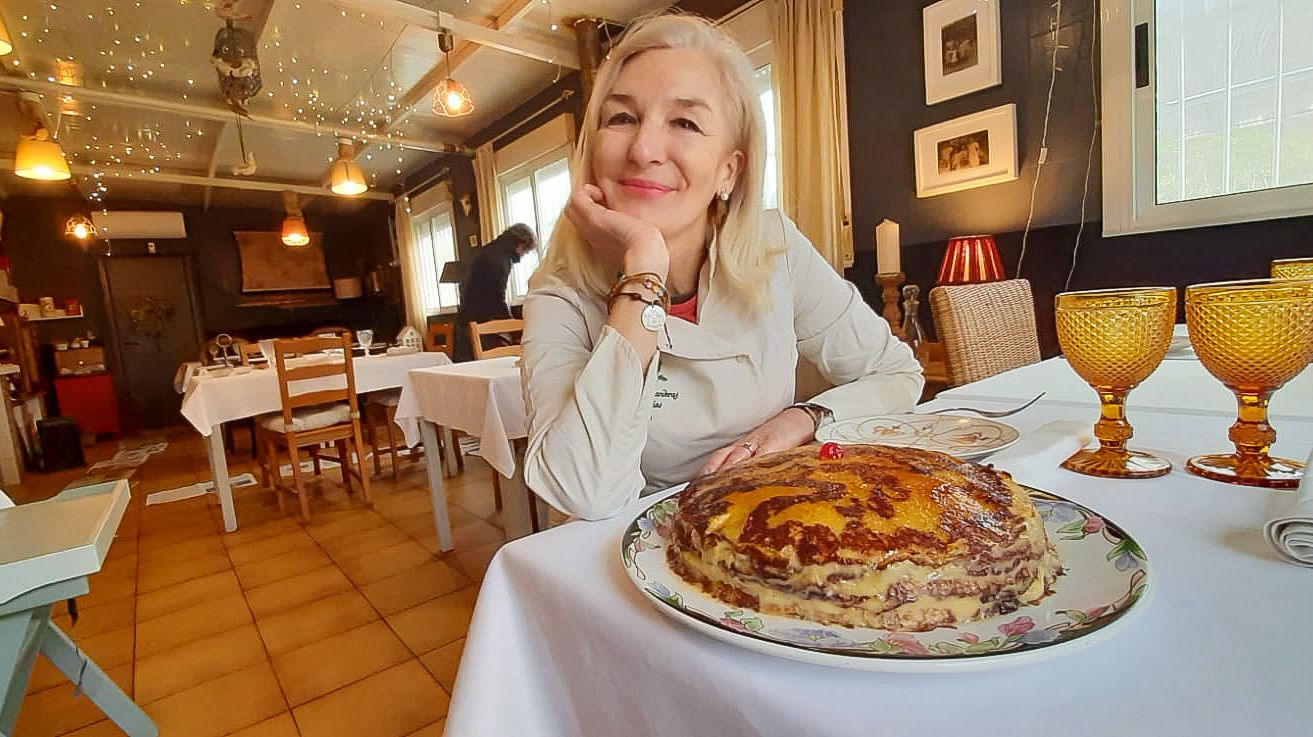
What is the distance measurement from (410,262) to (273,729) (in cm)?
718

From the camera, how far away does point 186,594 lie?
2.16 m

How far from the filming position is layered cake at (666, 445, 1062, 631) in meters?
0.29

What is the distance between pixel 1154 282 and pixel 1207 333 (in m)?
2.25

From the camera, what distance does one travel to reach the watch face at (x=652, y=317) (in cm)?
70

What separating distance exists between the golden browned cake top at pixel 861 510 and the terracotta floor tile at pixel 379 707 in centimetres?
133

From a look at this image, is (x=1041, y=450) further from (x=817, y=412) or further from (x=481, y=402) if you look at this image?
(x=481, y=402)

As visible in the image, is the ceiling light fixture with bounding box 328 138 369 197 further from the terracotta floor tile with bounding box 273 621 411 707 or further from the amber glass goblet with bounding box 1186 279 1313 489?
the amber glass goblet with bounding box 1186 279 1313 489

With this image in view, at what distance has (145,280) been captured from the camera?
7.13m

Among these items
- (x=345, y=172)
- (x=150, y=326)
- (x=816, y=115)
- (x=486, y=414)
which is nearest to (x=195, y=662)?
(x=486, y=414)

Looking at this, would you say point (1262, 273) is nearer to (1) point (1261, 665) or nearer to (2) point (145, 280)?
(1) point (1261, 665)

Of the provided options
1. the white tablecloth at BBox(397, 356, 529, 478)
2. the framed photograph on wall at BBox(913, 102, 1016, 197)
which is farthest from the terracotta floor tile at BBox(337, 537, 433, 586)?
the framed photograph on wall at BBox(913, 102, 1016, 197)

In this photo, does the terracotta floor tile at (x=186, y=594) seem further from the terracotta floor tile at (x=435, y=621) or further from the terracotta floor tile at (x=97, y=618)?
the terracotta floor tile at (x=435, y=621)

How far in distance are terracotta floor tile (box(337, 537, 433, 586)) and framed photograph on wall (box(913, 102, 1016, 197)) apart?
279 centimetres

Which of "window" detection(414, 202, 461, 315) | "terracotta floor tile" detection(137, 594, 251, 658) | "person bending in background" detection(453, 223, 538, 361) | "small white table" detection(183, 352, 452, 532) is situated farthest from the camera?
"window" detection(414, 202, 461, 315)
